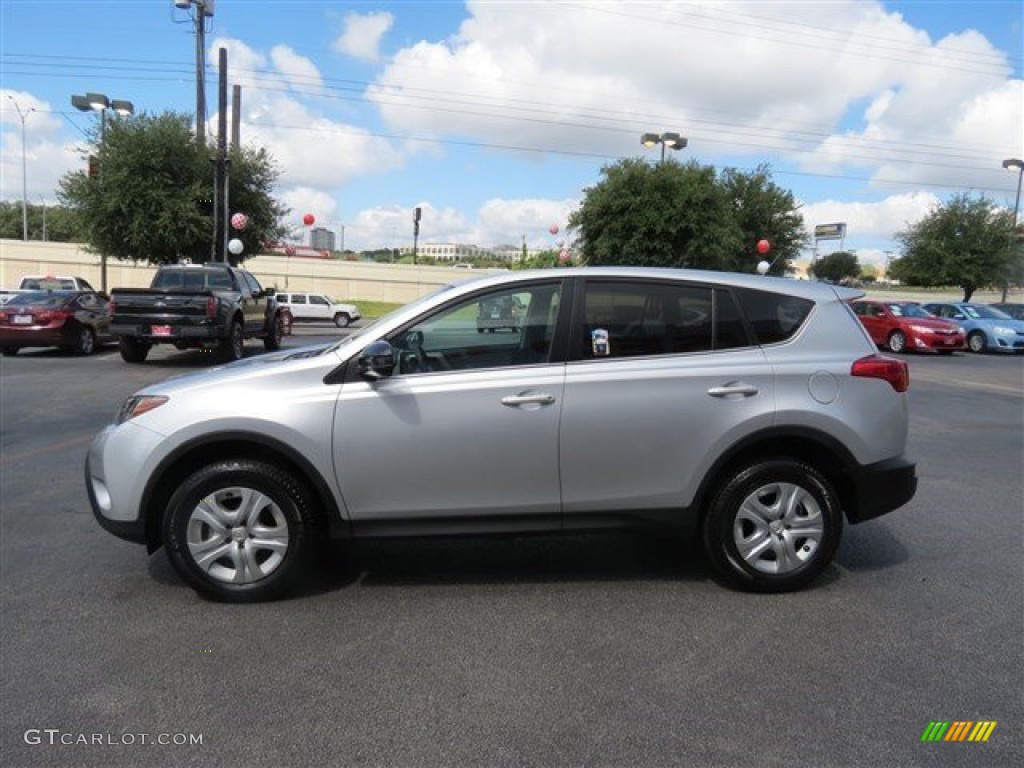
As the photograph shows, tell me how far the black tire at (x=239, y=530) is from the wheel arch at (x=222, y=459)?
6 cm

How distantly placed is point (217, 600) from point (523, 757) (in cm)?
205

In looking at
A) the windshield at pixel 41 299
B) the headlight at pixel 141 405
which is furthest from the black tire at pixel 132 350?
the headlight at pixel 141 405

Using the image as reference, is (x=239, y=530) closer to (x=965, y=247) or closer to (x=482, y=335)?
(x=482, y=335)

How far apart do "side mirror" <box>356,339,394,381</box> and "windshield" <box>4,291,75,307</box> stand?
15311mm

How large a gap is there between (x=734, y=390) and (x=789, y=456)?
0.55 meters

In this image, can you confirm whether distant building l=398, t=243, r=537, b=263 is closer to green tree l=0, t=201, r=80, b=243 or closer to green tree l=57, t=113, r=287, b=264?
green tree l=0, t=201, r=80, b=243

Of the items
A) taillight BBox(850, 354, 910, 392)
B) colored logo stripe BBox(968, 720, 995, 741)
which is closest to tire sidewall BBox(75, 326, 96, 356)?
taillight BBox(850, 354, 910, 392)

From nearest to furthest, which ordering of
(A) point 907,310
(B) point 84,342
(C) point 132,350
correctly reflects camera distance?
(C) point 132,350, (B) point 84,342, (A) point 907,310

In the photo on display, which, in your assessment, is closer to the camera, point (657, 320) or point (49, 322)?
point (657, 320)

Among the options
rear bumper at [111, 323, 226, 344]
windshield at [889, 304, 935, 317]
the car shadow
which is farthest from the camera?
windshield at [889, 304, 935, 317]

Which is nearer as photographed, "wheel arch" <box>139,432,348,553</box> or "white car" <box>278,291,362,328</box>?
"wheel arch" <box>139,432,348,553</box>

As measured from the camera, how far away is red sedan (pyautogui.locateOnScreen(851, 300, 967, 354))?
74.9ft

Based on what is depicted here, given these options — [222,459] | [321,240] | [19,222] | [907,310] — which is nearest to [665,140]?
[907,310]

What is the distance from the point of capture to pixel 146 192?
88.6 feet
